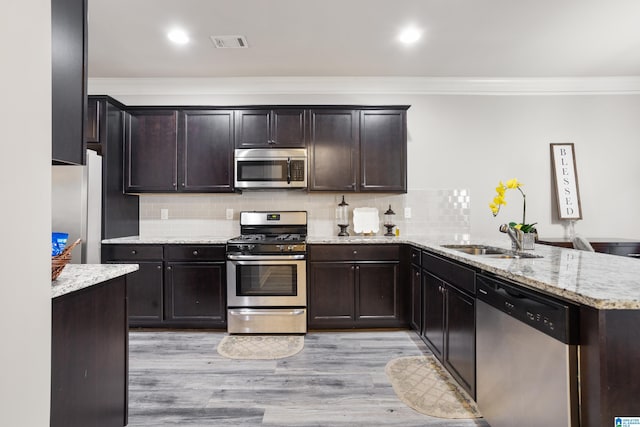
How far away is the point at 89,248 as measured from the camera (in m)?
3.15

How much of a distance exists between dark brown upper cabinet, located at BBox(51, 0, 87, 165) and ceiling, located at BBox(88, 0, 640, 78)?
1413 mm

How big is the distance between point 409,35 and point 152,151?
2831mm

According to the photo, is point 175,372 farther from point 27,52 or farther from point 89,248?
point 27,52

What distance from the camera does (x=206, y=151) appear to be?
366 centimetres

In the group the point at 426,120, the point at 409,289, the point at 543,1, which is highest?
the point at 543,1

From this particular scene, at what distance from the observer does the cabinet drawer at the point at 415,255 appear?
310 cm

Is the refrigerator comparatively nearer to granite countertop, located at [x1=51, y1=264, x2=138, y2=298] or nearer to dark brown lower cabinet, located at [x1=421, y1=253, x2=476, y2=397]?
granite countertop, located at [x1=51, y1=264, x2=138, y2=298]

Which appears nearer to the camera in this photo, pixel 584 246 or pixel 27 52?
pixel 27 52

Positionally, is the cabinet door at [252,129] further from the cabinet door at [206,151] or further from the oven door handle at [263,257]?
the oven door handle at [263,257]

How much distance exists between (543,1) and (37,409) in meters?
3.64

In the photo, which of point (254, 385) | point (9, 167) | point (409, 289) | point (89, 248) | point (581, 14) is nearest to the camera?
point (9, 167)

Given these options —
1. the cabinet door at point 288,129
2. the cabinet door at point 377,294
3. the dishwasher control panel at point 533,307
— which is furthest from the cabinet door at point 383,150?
the dishwasher control panel at point 533,307

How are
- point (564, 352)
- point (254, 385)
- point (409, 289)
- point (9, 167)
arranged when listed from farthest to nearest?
point (409, 289) < point (254, 385) < point (564, 352) < point (9, 167)

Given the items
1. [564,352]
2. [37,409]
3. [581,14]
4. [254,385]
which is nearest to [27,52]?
[37,409]
